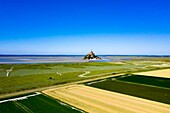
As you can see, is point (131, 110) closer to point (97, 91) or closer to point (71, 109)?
point (71, 109)

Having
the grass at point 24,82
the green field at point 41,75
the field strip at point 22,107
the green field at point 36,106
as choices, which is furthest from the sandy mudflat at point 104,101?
the green field at point 41,75

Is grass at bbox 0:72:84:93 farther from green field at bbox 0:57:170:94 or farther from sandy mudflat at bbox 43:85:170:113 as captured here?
sandy mudflat at bbox 43:85:170:113

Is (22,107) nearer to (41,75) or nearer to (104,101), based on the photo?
(104,101)

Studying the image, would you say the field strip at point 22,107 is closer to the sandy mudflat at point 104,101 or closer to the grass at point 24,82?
the sandy mudflat at point 104,101

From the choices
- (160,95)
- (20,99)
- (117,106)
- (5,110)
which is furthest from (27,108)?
(160,95)

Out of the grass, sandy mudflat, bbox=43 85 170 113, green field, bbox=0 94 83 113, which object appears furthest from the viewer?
the grass

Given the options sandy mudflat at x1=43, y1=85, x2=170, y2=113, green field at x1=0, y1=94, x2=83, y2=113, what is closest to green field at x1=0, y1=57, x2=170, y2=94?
sandy mudflat at x1=43, y1=85, x2=170, y2=113
